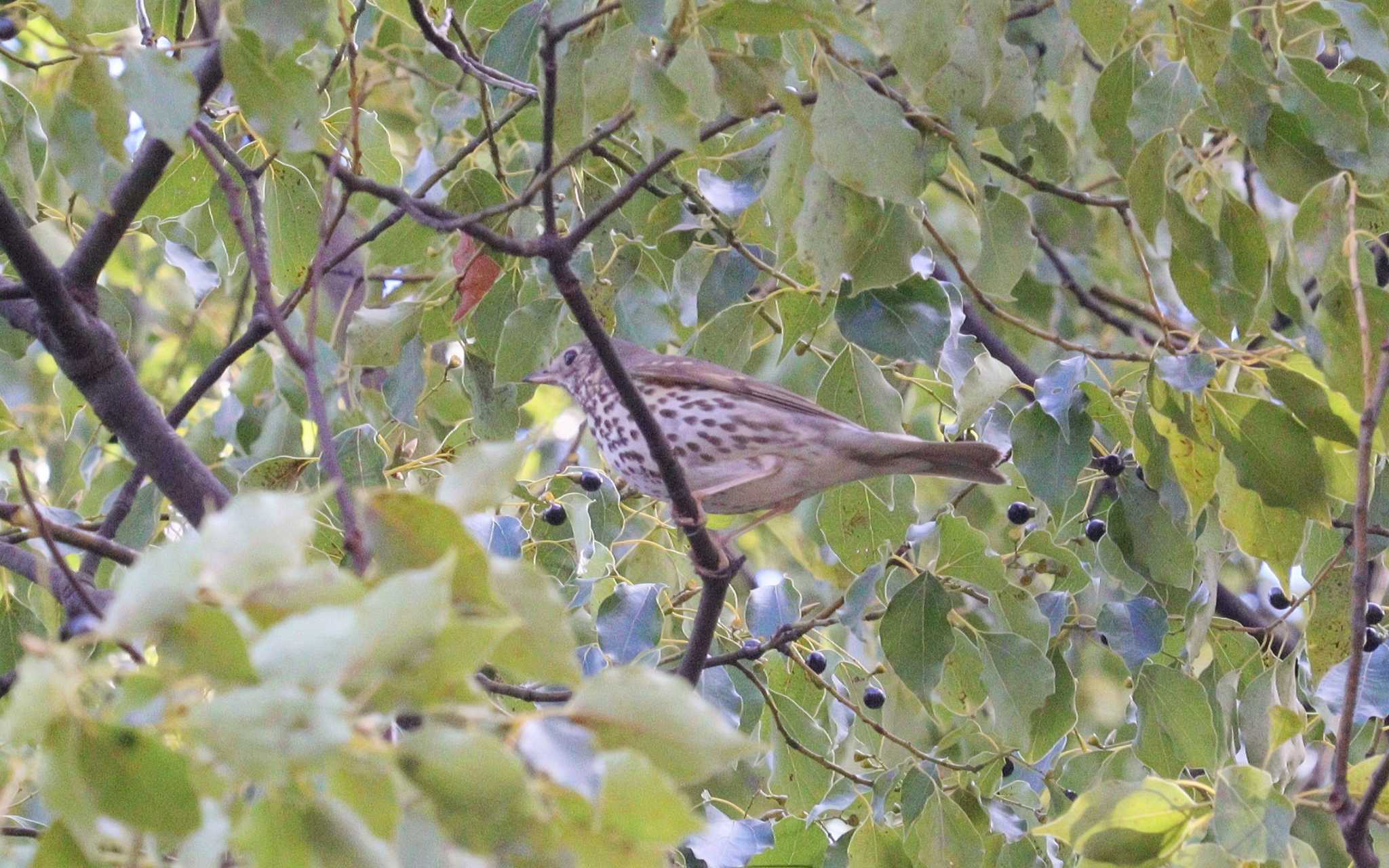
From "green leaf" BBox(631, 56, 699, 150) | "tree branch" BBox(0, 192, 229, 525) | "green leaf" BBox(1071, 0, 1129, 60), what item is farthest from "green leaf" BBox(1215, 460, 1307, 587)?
"tree branch" BBox(0, 192, 229, 525)

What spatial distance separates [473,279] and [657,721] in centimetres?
281

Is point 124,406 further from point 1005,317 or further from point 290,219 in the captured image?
point 1005,317

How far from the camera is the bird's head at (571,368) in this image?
5.25 m

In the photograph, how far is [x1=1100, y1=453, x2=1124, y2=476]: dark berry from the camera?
409cm

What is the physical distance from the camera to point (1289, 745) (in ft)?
11.0

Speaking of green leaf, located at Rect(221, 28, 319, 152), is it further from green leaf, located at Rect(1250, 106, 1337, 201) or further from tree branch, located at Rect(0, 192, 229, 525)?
green leaf, located at Rect(1250, 106, 1337, 201)

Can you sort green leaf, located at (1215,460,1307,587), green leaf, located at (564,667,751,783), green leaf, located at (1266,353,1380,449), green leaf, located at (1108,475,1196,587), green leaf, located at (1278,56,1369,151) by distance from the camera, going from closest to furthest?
1. green leaf, located at (564,667,751,783)
2. green leaf, located at (1278,56,1369,151)
3. green leaf, located at (1266,353,1380,449)
4. green leaf, located at (1215,460,1307,587)
5. green leaf, located at (1108,475,1196,587)

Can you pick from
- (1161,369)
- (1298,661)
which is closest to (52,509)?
(1161,369)

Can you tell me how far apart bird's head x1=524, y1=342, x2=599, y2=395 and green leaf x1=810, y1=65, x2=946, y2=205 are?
2.45 meters

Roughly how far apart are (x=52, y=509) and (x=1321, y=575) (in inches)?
134

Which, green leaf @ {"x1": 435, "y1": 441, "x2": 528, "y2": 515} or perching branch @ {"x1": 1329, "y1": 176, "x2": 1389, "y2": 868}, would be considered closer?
green leaf @ {"x1": 435, "y1": 441, "x2": 528, "y2": 515}

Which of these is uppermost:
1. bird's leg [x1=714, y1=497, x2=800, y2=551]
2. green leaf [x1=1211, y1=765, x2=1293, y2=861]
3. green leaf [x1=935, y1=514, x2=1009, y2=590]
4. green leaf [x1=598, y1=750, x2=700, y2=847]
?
bird's leg [x1=714, y1=497, x2=800, y2=551]

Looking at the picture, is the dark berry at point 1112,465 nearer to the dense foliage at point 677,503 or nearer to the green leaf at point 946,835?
the dense foliage at point 677,503

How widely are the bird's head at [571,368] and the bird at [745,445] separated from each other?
11cm
